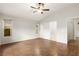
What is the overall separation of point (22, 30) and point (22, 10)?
0.32 m

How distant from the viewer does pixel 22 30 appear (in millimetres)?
1741

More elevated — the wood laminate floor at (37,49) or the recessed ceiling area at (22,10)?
the recessed ceiling area at (22,10)

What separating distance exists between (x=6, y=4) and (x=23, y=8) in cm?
26

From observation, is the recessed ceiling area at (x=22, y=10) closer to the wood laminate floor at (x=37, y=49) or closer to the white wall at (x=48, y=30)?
the white wall at (x=48, y=30)

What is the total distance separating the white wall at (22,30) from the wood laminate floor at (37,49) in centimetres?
7

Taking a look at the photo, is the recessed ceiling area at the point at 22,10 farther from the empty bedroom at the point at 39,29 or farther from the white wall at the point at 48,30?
the white wall at the point at 48,30

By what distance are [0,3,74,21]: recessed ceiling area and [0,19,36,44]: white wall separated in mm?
104

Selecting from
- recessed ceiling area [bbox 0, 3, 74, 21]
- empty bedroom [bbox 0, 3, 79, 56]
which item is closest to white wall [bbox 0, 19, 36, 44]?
empty bedroom [bbox 0, 3, 79, 56]

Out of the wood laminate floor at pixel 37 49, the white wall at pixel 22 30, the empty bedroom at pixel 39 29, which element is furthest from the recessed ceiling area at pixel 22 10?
the wood laminate floor at pixel 37 49

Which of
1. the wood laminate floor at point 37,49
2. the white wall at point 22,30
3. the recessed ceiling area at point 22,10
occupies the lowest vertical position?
the wood laminate floor at point 37,49

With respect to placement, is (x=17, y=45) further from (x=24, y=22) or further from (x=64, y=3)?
(x=64, y=3)

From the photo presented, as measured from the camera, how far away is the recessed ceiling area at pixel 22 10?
1.63 m

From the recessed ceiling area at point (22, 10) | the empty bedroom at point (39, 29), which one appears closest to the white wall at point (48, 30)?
the empty bedroom at point (39, 29)

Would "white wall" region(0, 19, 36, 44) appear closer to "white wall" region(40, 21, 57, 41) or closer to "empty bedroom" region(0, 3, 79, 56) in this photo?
"empty bedroom" region(0, 3, 79, 56)
